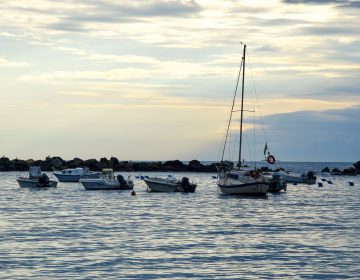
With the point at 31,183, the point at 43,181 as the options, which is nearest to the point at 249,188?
the point at 43,181

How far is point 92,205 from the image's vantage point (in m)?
68.1

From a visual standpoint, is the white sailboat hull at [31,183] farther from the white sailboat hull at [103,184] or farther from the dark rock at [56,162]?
the dark rock at [56,162]

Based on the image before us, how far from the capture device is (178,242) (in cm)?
3831

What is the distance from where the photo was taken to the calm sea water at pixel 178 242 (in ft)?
96.3

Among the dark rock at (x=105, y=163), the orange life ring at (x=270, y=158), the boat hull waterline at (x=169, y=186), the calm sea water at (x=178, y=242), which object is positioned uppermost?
the dark rock at (x=105, y=163)

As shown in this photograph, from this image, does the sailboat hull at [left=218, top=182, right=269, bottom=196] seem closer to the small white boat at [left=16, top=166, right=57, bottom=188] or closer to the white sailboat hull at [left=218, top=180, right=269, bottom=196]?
the white sailboat hull at [left=218, top=180, right=269, bottom=196]

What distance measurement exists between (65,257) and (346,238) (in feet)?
54.1

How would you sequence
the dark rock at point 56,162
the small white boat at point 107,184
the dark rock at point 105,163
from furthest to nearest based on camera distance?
1. the dark rock at point 56,162
2. the dark rock at point 105,163
3. the small white boat at point 107,184

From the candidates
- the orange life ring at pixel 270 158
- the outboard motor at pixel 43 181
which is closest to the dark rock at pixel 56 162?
the outboard motor at pixel 43 181

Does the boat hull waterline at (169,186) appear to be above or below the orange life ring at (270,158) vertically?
below

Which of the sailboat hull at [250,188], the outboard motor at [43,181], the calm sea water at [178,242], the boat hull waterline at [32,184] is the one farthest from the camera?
the boat hull waterline at [32,184]

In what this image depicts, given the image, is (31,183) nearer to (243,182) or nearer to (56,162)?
(243,182)

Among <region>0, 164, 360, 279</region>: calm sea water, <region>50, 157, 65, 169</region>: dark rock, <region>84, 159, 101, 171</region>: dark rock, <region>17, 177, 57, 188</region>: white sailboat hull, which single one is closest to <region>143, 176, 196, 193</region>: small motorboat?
<region>17, 177, 57, 188</region>: white sailboat hull

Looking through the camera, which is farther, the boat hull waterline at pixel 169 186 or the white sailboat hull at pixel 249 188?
the boat hull waterline at pixel 169 186
